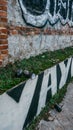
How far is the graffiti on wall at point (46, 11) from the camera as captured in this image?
5.00m

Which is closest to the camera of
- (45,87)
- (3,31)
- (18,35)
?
(3,31)

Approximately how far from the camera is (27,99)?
3.76m

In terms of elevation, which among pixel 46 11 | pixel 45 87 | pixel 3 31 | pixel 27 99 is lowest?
pixel 45 87

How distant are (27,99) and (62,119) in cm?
105

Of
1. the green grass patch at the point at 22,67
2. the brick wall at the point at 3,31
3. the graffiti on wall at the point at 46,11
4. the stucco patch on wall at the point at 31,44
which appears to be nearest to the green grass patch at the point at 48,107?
the green grass patch at the point at 22,67

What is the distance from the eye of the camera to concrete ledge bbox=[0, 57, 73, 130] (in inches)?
125

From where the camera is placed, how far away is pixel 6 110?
3164 mm

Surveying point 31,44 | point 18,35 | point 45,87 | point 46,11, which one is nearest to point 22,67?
point 45,87

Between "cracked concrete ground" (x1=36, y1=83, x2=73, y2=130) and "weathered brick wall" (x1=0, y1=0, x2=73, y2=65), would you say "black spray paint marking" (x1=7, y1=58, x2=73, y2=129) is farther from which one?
"weathered brick wall" (x1=0, y1=0, x2=73, y2=65)

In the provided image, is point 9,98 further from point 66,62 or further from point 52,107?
point 66,62

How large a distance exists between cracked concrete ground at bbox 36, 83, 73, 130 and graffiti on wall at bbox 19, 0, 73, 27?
1.74 metres

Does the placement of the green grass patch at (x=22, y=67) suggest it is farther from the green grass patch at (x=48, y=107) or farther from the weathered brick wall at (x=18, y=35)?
the green grass patch at (x=48, y=107)

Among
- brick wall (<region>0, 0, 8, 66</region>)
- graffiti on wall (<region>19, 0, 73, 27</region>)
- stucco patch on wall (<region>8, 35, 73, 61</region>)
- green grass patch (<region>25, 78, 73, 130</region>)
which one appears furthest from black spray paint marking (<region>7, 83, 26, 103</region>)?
graffiti on wall (<region>19, 0, 73, 27</region>)

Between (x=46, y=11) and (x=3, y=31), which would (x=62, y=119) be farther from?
(x=46, y=11)
